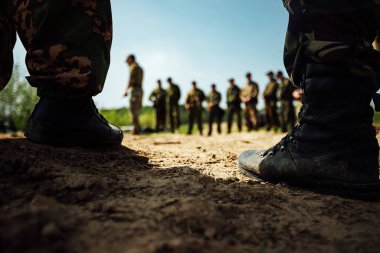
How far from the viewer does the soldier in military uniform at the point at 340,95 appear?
0.96 meters

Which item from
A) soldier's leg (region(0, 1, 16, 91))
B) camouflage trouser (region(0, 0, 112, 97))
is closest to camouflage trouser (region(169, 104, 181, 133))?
soldier's leg (region(0, 1, 16, 91))

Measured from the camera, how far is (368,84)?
992mm

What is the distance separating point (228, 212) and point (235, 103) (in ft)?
30.9

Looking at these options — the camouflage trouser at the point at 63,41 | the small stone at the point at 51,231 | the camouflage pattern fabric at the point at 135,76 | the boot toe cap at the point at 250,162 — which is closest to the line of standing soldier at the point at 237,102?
the camouflage pattern fabric at the point at 135,76

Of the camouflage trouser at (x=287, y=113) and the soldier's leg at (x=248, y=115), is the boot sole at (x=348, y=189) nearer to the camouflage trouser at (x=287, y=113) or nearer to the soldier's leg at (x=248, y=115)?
the camouflage trouser at (x=287, y=113)

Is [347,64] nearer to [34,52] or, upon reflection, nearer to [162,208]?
[162,208]

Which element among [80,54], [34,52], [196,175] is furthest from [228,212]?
[34,52]

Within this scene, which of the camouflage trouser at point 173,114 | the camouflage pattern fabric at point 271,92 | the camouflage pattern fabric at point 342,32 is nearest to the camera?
the camouflage pattern fabric at point 342,32

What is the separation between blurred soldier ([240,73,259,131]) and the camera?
31.0ft

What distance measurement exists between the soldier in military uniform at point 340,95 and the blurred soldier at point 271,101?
8654mm

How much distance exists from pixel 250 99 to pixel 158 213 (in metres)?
9.10

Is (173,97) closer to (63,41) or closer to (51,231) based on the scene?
(63,41)

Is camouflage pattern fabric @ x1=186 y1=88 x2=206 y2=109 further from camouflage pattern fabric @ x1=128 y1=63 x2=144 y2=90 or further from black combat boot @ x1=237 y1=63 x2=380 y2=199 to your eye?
black combat boot @ x1=237 y1=63 x2=380 y2=199

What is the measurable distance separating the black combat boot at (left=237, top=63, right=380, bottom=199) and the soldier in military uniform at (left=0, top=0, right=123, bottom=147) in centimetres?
90
